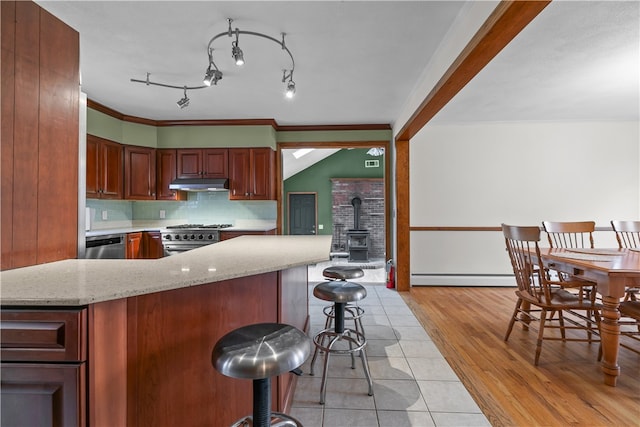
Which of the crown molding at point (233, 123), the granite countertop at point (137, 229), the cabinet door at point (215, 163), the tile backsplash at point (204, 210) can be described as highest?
the crown molding at point (233, 123)

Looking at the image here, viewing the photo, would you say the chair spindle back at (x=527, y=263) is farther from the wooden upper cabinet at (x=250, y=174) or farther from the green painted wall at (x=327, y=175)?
the green painted wall at (x=327, y=175)

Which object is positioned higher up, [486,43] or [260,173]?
[486,43]

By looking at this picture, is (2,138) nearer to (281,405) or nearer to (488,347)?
(281,405)

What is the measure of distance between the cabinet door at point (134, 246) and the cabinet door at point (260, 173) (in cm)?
157

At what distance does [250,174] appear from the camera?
4547mm

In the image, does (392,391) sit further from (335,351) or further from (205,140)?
(205,140)

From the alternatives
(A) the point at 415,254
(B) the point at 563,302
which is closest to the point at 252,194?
(A) the point at 415,254

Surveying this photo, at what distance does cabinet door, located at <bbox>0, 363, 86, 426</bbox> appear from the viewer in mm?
1005

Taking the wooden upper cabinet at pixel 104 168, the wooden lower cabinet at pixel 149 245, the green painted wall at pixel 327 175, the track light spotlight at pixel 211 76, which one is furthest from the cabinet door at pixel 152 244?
the green painted wall at pixel 327 175

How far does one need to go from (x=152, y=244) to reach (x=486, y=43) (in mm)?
4304

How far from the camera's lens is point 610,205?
4535 millimetres

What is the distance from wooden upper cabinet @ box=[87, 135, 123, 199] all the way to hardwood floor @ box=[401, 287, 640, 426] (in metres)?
4.14

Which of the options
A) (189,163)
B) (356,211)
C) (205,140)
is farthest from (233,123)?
(356,211)

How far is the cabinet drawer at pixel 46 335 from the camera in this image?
1000mm
